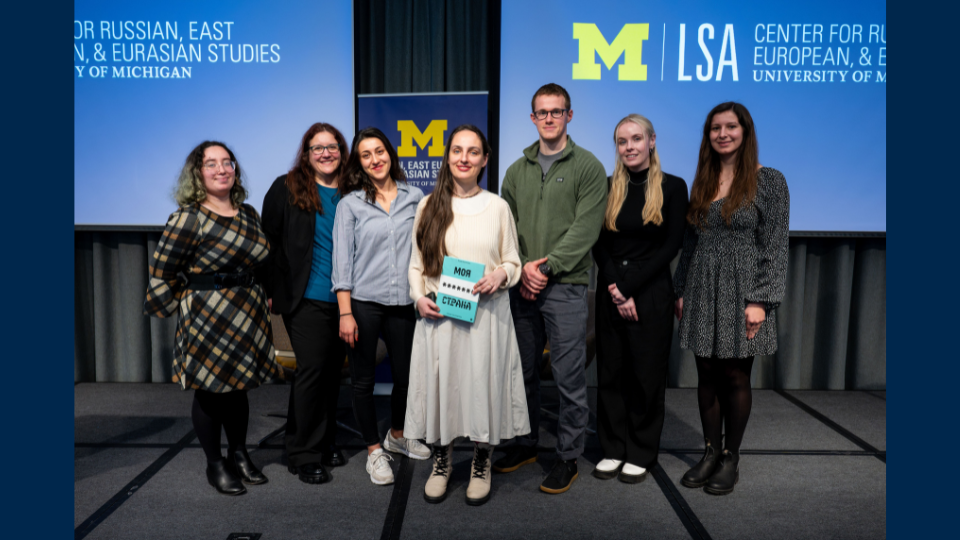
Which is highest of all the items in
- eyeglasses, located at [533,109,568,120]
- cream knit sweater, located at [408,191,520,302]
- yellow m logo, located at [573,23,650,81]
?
yellow m logo, located at [573,23,650,81]

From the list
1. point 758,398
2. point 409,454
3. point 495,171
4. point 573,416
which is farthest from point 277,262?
point 758,398

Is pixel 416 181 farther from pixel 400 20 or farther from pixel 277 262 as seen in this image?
pixel 277 262

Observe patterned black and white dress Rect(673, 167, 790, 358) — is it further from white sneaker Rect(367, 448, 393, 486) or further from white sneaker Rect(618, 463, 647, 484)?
white sneaker Rect(367, 448, 393, 486)

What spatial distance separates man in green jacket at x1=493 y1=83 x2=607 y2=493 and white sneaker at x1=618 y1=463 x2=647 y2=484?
0.22 m

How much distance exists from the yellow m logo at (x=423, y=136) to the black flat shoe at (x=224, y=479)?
2113mm

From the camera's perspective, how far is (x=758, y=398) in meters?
3.71

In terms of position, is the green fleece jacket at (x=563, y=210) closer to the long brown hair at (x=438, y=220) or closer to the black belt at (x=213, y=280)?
the long brown hair at (x=438, y=220)

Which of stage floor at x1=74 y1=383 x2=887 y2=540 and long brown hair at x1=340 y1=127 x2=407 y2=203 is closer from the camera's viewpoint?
stage floor at x1=74 y1=383 x2=887 y2=540

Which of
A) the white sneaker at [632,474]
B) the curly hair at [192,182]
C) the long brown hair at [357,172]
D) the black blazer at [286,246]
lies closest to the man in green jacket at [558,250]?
the white sneaker at [632,474]

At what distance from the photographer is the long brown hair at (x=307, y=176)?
2.23 metres

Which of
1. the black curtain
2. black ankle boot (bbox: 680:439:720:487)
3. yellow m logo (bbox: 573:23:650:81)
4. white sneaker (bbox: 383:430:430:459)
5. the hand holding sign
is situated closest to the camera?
the hand holding sign

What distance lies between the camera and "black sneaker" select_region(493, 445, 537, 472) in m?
2.46

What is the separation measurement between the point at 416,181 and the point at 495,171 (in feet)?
1.72

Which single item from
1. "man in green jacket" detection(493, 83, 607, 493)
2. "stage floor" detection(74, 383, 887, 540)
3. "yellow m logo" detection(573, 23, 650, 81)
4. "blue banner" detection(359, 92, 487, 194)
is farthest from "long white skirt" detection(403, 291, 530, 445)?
"yellow m logo" detection(573, 23, 650, 81)
